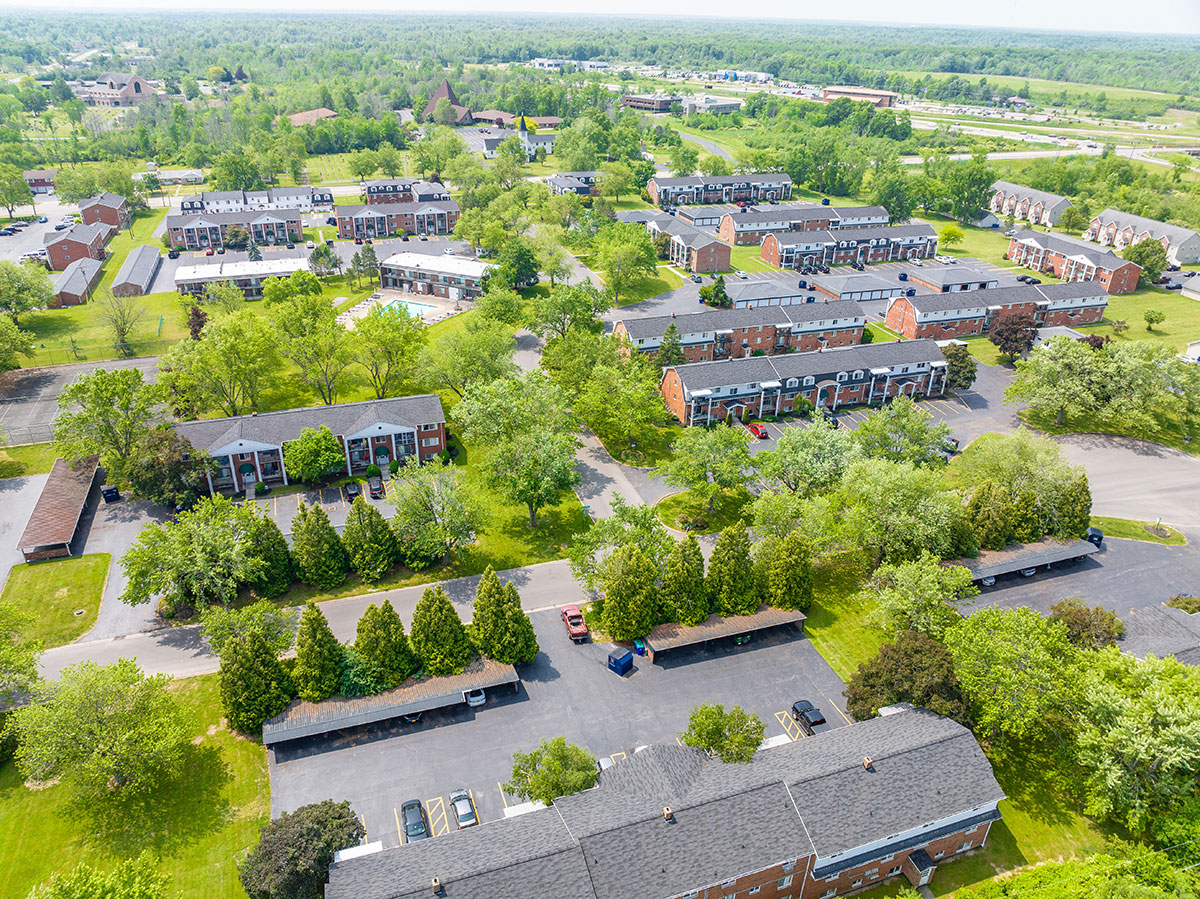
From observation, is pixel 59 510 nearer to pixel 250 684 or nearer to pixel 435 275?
pixel 250 684

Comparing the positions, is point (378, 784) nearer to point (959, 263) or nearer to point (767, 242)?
point (767, 242)

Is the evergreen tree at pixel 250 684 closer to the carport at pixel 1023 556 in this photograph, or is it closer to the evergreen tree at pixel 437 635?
the evergreen tree at pixel 437 635

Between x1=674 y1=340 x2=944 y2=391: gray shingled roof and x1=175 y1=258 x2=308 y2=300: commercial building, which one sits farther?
x1=175 y1=258 x2=308 y2=300: commercial building

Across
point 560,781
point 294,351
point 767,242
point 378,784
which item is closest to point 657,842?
point 560,781

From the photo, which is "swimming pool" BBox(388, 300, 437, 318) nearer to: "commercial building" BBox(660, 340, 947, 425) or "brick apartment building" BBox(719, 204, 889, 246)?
"commercial building" BBox(660, 340, 947, 425)

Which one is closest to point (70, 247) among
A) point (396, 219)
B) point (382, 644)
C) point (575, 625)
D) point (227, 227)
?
point (227, 227)

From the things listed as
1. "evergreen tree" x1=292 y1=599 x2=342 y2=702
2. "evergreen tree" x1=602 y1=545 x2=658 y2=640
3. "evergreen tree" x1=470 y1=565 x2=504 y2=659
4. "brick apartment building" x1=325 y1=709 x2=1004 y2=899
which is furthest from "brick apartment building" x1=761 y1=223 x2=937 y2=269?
"evergreen tree" x1=292 y1=599 x2=342 y2=702
